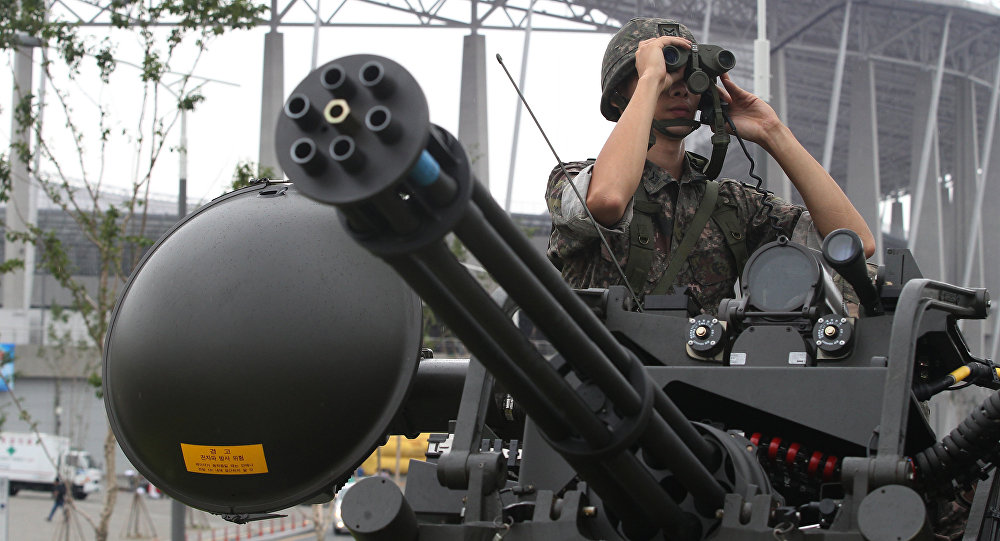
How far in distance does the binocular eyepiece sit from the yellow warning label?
2100mm

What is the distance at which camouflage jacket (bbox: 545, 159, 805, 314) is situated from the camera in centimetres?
434

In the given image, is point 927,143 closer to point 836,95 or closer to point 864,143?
point 864,143

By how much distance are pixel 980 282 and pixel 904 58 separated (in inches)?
244

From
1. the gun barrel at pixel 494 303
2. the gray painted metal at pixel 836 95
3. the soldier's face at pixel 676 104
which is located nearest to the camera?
the gun barrel at pixel 494 303

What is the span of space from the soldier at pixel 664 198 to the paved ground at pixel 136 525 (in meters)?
17.4

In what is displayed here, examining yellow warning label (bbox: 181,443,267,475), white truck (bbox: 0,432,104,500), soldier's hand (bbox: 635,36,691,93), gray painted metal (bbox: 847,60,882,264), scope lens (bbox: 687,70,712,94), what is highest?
gray painted metal (bbox: 847,60,882,264)

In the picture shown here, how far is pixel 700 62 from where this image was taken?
4504mm

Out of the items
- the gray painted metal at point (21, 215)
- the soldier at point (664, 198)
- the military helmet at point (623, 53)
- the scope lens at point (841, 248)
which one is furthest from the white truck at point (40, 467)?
the scope lens at point (841, 248)

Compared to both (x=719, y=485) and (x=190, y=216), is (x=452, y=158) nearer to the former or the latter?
(x=719, y=485)

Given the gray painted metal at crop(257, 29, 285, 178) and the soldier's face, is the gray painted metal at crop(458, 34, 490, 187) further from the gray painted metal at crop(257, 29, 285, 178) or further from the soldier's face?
the soldier's face

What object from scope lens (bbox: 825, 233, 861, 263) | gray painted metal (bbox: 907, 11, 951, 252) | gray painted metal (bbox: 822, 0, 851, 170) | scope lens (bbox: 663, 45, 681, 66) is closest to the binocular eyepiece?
scope lens (bbox: 663, 45, 681, 66)

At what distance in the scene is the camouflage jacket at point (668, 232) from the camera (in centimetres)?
434

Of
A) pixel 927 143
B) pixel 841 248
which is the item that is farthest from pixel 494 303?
pixel 927 143

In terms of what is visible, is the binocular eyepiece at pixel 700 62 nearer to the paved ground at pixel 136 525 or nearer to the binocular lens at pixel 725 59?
the binocular lens at pixel 725 59
